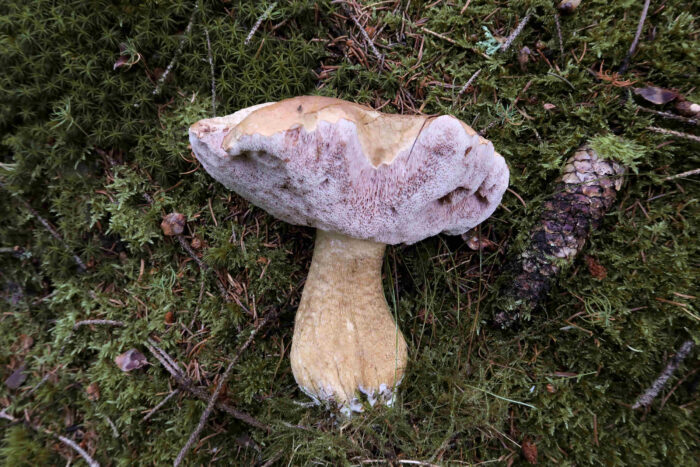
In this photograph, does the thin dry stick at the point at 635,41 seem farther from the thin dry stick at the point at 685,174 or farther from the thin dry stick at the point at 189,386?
the thin dry stick at the point at 189,386

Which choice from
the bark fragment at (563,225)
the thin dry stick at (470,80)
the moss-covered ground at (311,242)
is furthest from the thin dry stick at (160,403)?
the thin dry stick at (470,80)

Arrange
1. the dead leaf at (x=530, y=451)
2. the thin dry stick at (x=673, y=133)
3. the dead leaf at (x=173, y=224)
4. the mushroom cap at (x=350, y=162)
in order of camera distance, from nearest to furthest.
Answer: the mushroom cap at (x=350, y=162)
the thin dry stick at (x=673, y=133)
the dead leaf at (x=530, y=451)
the dead leaf at (x=173, y=224)

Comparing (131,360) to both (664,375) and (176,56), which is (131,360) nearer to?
(176,56)

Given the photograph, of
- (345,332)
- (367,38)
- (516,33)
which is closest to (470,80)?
(516,33)

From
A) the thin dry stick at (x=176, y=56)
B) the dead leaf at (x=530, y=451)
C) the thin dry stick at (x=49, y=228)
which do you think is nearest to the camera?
the dead leaf at (x=530, y=451)

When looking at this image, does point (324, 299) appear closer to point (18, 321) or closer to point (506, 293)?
point (506, 293)
